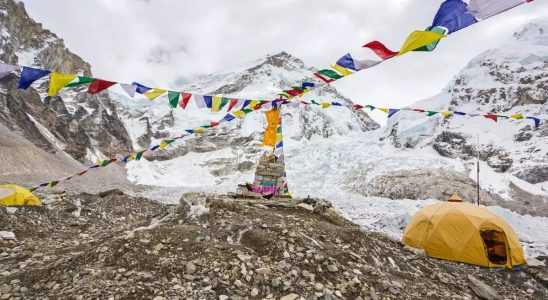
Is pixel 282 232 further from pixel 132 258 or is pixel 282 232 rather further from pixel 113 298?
pixel 113 298

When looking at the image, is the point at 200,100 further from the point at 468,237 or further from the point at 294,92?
the point at 468,237

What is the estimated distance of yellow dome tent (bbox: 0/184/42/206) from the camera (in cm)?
1124

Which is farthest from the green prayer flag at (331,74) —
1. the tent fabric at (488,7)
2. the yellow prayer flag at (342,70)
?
the tent fabric at (488,7)

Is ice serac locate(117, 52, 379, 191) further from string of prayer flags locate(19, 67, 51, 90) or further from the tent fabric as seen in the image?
the tent fabric

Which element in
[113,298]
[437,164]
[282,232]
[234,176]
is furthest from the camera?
[234,176]

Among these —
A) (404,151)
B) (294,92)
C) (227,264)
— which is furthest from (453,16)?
(404,151)

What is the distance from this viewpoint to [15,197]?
11.5 meters

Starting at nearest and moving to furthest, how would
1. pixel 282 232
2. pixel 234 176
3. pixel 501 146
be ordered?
pixel 282 232, pixel 501 146, pixel 234 176

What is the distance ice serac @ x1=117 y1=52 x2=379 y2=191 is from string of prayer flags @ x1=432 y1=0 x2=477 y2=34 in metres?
54.0

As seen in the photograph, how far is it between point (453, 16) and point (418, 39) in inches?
26.1

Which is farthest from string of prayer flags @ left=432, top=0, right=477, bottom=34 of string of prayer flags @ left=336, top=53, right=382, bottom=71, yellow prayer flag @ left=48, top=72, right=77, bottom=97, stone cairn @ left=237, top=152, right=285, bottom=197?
stone cairn @ left=237, top=152, right=285, bottom=197

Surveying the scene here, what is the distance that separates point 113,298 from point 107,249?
1630mm

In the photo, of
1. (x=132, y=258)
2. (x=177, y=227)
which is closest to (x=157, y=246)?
(x=132, y=258)

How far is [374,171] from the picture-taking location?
188 feet
